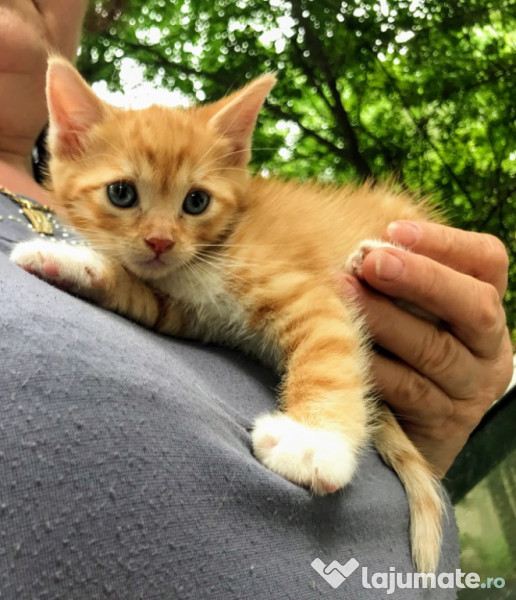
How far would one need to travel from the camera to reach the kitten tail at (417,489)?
28.5 inches

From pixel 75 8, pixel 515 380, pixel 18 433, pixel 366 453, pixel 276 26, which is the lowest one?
pixel 515 380

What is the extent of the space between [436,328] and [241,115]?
0.51 meters

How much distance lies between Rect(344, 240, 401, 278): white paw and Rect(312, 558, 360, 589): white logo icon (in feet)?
1.57

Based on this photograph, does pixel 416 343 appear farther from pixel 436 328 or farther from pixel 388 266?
pixel 388 266

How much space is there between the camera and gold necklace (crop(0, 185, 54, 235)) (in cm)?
89

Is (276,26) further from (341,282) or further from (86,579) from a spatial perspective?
(86,579)

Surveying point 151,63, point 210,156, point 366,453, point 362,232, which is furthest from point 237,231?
point 151,63

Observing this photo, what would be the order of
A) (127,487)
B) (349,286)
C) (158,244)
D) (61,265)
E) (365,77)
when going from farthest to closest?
(365,77)
(349,286)
(158,244)
(61,265)
(127,487)

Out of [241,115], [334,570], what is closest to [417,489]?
[334,570]

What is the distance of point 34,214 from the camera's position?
916mm

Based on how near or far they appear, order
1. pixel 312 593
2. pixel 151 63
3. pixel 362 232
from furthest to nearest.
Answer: pixel 151 63 < pixel 362 232 < pixel 312 593

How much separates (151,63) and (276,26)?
0.45 meters

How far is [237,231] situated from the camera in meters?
0.94

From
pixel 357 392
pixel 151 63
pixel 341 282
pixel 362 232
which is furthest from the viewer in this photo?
pixel 151 63
